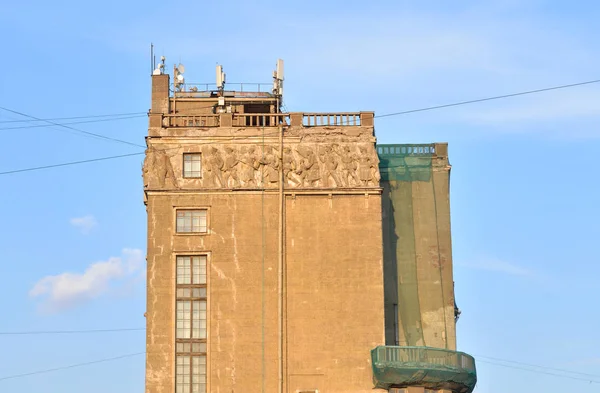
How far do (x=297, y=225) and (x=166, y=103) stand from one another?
10697mm

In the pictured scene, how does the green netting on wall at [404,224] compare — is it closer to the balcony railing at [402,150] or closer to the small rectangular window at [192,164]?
the balcony railing at [402,150]

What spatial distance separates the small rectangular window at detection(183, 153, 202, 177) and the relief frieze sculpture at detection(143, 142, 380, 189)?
0.94ft

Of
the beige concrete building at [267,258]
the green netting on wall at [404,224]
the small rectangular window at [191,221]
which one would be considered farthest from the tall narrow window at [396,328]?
the small rectangular window at [191,221]

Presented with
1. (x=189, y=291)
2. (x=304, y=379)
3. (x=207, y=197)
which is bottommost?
(x=304, y=379)

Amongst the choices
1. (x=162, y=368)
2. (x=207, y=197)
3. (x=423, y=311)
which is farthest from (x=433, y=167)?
(x=162, y=368)

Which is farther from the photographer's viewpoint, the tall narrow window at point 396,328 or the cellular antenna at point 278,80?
the cellular antenna at point 278,80

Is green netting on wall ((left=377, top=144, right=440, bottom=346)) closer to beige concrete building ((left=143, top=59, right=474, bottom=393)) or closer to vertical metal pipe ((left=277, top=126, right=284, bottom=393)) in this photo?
beige concrete building ((left=143, top=59, right=474, bottom=393))

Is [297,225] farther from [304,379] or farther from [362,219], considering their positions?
[304,379]

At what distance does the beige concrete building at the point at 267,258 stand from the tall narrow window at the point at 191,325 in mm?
48

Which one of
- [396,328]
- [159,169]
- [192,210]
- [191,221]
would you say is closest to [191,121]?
[159,169]

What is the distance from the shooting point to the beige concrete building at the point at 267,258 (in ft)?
202

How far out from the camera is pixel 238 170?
209ft

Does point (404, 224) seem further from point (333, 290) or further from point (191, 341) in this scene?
point (191, 341)

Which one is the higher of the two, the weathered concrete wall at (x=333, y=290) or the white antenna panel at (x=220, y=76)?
the white antenna panel at (x=220, y=76)
